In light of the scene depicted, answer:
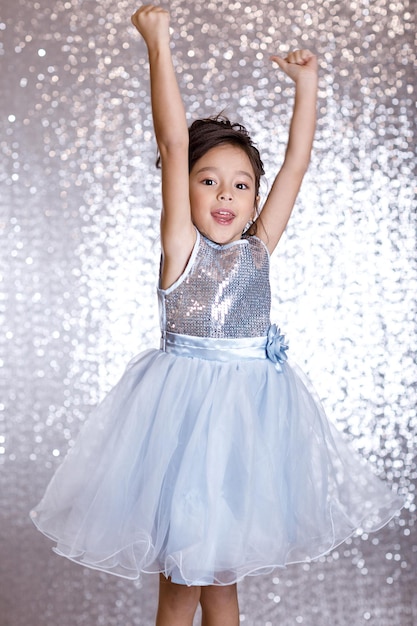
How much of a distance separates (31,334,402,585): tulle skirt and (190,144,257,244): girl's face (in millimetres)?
185

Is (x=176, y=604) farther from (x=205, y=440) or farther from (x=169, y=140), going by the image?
(x=169, y=140)

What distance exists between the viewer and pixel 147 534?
1.13 meters

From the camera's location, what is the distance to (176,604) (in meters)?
1.22

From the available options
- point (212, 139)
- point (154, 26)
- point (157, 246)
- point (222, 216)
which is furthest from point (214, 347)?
point (157, 246)

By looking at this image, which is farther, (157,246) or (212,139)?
(157,246)

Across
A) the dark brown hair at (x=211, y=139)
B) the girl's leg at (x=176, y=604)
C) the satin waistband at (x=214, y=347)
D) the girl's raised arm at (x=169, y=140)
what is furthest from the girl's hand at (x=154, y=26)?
the girl's leg at (x=176, y=604)

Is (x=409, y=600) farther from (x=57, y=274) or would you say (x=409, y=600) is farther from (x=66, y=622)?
(x=57, y=274)

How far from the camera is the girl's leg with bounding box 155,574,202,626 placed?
1223 millimetres

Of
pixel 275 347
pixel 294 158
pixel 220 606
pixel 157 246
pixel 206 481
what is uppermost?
pixel 294 158

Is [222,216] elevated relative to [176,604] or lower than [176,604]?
elevated

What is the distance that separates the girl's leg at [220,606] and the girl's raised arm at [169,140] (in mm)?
407

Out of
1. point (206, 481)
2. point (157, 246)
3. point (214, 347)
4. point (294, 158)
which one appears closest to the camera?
point (206, 481)

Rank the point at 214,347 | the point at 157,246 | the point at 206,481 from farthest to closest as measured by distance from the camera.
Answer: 1. the point at 157,246
2. the point at 214,347
3. the point at 206,481

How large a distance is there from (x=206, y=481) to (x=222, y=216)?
0.36 meters
